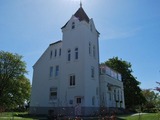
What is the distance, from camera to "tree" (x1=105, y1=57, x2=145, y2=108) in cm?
5169

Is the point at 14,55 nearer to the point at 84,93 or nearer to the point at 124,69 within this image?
the point at 84,93

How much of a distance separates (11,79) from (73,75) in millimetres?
22874

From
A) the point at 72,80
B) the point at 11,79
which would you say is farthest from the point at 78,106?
the point at 11,79

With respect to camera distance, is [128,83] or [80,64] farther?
[128,83]

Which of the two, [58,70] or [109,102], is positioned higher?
[58,70]

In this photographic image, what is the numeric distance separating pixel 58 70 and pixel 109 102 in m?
10.2

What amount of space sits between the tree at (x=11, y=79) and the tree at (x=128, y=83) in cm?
2602

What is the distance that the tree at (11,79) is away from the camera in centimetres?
4169

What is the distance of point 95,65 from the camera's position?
2842 cm

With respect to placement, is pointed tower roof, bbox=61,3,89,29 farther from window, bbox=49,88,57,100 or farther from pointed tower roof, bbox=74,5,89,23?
window, bbox=49,88,57,100

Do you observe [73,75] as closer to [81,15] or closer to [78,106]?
[78,106]

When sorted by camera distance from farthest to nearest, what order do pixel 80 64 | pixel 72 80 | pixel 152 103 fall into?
pixel 72 80 < pixel 80 64 < pixel 152 103

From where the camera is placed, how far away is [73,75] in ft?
85.4

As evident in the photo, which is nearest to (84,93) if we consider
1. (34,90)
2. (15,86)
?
(34,90)
